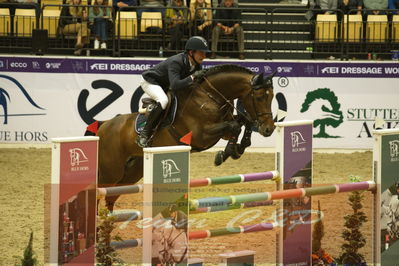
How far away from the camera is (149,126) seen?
839 centimetres

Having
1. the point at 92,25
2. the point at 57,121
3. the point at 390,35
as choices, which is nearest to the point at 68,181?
the point at 57,121

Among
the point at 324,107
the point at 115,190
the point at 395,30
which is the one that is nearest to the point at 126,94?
the point at 324,107

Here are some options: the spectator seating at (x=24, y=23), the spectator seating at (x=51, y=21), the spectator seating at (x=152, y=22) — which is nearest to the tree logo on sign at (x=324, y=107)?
the spectator seating at (x=152, y=22)

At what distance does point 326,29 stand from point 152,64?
3400mm

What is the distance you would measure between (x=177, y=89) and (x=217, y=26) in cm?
648

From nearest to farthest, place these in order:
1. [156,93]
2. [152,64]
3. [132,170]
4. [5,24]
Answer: [156,93] < [132,170] < [152,64] < [5,24]

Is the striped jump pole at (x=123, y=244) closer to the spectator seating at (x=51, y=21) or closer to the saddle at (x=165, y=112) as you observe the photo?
the saddle at (x=165, y=112)

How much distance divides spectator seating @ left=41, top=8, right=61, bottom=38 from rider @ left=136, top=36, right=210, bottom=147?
21.4ft

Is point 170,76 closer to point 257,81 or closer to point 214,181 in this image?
point 257,81

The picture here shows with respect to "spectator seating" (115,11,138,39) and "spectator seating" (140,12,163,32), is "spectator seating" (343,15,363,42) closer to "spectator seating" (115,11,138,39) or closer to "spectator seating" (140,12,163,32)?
"spectator seating" (140,12,163,32)

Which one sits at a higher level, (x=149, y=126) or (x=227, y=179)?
(x=149, y=126)

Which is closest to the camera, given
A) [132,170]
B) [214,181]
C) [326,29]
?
[214,181]

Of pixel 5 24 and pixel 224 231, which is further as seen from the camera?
pixel 5 24

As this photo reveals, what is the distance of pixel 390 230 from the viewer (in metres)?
7.11
